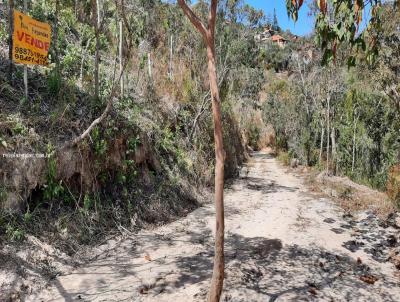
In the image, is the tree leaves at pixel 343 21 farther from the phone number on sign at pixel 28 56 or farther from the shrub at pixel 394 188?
the shrub at pixel 394 188

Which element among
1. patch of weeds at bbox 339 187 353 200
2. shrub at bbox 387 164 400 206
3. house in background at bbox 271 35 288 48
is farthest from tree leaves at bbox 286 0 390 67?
house in background at bbox 271 35 288 48

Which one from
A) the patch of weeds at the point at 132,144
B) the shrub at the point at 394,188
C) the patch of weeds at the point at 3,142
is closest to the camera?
the patch of weeds at the point at 3,142

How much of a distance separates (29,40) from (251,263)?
4.87 metres

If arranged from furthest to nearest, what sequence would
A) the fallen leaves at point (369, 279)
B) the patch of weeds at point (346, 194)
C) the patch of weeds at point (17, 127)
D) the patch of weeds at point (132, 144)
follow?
the patch of weeds at point (346, 194) → the patch of weeds at point (132, 144) → the patch of weeds at point (17, 127) → the fallen leaves at point (369, 279)

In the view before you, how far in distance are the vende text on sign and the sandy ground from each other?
10.5 ft

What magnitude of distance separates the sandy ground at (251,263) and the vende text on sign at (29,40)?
3.20 m

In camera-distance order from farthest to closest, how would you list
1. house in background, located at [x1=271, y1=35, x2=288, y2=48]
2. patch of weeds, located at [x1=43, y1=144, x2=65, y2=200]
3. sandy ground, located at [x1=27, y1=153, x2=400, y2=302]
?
1. house in background, located at [x1=271, y1=35, x2=288, y2=48]
2. patch of weeds, located at [x1=43, y1=144, x2=65, y2=200]
3. sandy ground, located at [x1=27, y1=153, x2=400, y2=302]

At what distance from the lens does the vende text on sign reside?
224 inches

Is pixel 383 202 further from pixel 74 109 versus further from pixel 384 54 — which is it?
pixel 74 109

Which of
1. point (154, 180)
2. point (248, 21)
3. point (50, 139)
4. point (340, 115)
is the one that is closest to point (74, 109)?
point (50, 139)

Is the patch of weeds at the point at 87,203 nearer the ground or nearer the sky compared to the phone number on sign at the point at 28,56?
nearer the ground

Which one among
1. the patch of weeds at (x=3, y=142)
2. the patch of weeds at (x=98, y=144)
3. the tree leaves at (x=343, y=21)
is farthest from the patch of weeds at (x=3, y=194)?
the tree leaves at (x=343, y=21)

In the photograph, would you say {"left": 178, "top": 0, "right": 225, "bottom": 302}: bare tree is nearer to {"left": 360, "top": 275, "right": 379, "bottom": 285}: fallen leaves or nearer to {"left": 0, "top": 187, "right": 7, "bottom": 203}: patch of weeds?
{"left": 360, "top": 275, "right": 379, "bottom": 285}: fallen leaves

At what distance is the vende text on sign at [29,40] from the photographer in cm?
569
